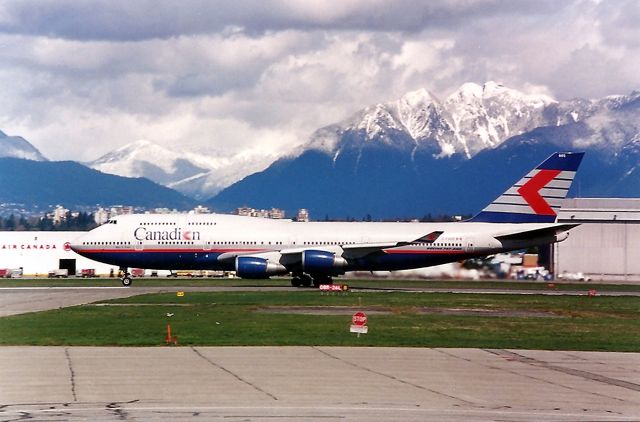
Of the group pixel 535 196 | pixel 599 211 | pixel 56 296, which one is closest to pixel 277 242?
pixel 56 296

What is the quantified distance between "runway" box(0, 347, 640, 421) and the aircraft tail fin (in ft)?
148

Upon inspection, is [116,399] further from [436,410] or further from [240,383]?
[436,410]

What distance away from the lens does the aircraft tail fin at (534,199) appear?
250 ft

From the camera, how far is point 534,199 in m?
76.6

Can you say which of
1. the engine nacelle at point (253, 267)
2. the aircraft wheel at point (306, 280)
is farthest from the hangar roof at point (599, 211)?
the engine nacelle at point (253, 267)

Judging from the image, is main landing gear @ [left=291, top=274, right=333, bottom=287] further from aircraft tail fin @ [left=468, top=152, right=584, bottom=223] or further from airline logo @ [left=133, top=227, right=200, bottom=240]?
aircraft tail fin @ [left=468, top=152, right=584, bottom=223]

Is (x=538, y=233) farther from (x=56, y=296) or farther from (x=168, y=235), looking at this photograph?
(x=56, y=296)

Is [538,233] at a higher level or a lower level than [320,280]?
higher

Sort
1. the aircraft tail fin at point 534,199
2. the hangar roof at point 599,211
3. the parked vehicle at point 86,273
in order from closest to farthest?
1. the aircraft tail fin at point 534,199
2. the parked vehicle at point 86,273
3. the hangar roof at point 599,211

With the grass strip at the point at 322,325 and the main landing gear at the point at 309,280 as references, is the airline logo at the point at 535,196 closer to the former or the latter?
the main landing gear at the point at 309,280

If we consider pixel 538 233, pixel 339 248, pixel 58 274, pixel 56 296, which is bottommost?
pixel 56 296

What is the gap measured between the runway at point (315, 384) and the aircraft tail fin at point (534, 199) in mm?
45058

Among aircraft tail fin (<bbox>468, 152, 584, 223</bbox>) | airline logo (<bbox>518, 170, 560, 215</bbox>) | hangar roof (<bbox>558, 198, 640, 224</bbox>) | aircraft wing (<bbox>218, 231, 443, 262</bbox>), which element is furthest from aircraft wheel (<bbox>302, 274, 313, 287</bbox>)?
hangar roof (<bbox>558, 198, 640, 224</bbox>)

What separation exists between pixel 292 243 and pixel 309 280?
9.97ft
